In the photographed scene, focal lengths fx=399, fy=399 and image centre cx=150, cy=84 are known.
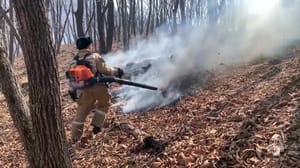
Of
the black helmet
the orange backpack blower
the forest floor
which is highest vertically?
the black helmet

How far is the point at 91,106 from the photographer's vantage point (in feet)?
22.7

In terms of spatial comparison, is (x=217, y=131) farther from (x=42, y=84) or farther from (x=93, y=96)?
(x=42, y=84)

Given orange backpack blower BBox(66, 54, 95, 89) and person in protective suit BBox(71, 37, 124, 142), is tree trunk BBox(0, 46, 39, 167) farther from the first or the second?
person in protective suit BBox(71, 37, 124, 142)

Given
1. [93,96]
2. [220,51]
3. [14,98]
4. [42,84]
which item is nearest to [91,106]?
[93,96]

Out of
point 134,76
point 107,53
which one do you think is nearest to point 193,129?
point 134,76

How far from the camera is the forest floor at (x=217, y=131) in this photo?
4.45 meters

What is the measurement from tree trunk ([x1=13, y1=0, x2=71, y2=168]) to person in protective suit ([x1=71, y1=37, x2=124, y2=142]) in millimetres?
2694

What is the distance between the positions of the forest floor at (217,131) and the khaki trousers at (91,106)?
21 cm

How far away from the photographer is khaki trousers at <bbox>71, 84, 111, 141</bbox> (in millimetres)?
6723

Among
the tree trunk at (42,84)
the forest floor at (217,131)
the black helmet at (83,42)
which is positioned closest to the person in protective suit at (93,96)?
the black helmet at (83,42)

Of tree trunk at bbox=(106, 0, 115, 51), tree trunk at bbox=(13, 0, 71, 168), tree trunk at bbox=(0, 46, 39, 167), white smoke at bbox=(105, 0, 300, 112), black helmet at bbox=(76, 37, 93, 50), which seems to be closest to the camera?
tree trunk at bbox=(13, 0, 71, 168)

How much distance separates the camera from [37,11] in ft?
11.6

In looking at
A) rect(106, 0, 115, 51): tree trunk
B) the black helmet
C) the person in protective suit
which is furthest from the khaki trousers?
rect(106, 0, 115, 51): tree trunk

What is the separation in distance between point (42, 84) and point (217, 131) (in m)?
2.55
